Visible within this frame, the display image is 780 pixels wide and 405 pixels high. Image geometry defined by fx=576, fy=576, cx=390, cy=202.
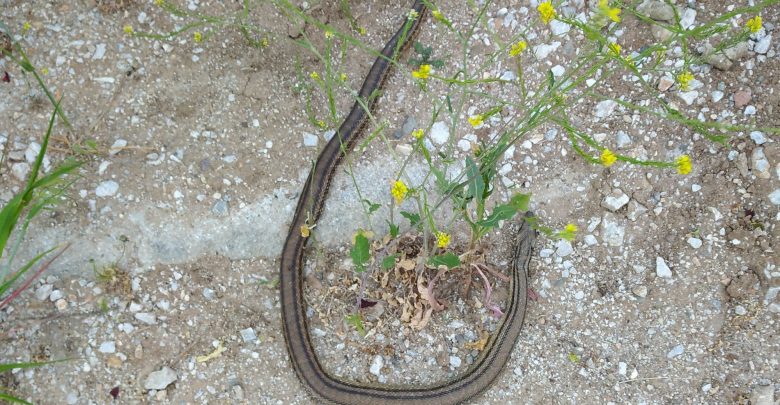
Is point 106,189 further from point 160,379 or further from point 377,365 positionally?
point 377,365

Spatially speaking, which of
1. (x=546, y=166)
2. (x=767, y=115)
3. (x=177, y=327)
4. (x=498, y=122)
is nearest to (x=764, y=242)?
(x=767, y=115)

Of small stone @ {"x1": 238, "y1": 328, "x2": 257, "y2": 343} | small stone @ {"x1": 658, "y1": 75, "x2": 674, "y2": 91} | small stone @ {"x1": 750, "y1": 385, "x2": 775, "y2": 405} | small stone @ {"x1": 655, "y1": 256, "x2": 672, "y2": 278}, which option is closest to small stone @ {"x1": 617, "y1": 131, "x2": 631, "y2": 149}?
small stone @ {"x1": 658, "y1": 75, "x2": 674, "y2": 91}

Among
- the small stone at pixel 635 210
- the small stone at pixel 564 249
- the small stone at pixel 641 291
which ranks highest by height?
the small stone at pixel 635 210

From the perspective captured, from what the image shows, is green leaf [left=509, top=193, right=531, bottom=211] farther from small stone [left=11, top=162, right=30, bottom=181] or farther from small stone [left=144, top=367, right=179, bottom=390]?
small stone [left=11, top=162, right=30, bottom=181]

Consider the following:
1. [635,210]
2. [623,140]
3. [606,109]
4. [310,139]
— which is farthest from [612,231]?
[310,139]

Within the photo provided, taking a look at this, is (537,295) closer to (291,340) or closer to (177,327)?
(291,340)

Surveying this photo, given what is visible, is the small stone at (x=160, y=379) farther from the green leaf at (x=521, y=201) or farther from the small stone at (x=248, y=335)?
the green leaf at (x=521, y=201)


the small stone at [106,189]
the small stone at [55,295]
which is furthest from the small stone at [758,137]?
the small stone at [55,295]
